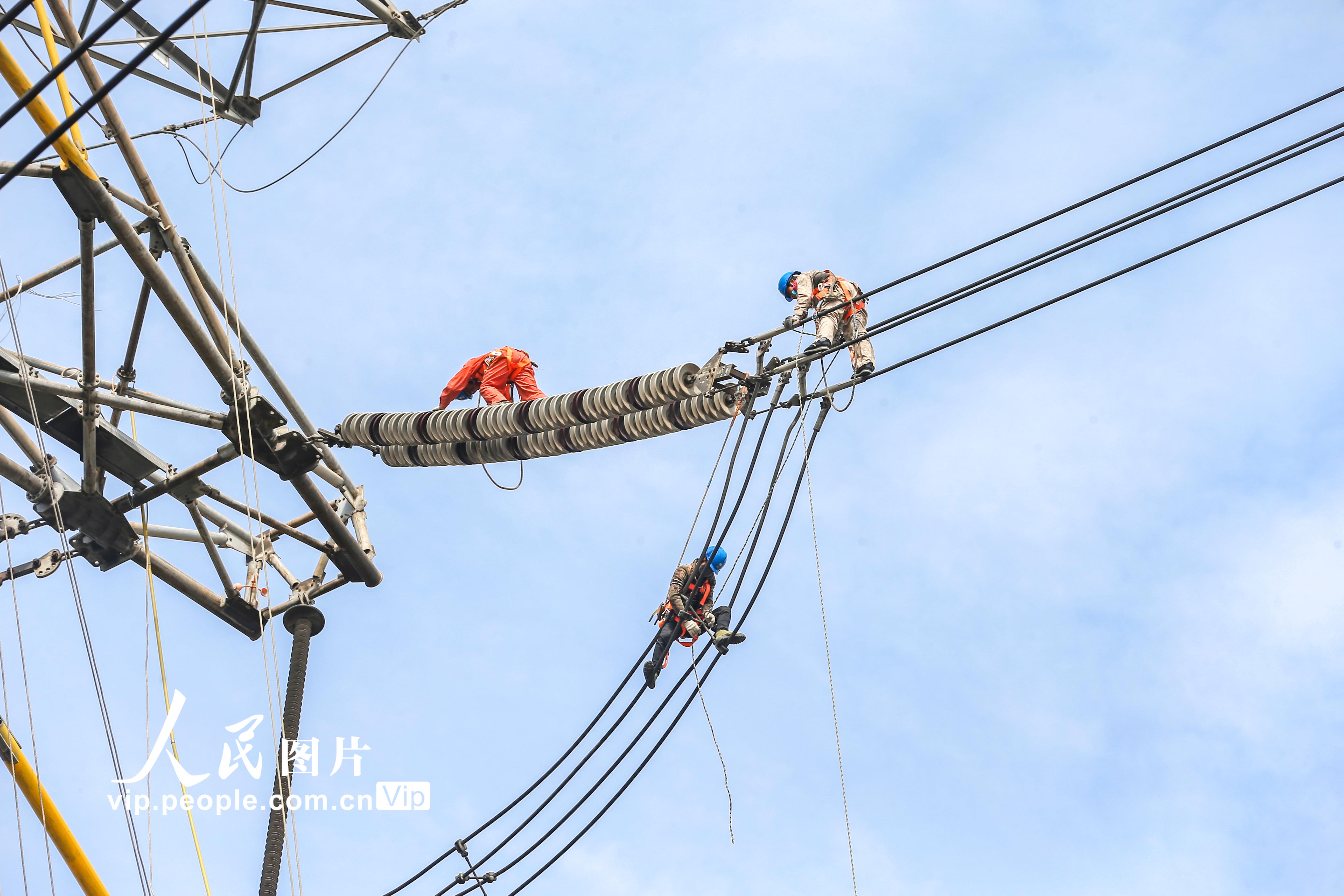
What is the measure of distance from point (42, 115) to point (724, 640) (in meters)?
6.84

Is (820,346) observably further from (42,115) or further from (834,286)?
(42,115)

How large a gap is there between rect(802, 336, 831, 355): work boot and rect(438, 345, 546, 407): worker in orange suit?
397 cm

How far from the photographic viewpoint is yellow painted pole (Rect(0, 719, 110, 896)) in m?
10.1

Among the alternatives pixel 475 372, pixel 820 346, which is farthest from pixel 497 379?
pixel 820 346

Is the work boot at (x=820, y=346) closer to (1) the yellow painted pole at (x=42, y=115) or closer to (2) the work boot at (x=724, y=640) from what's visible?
(2) the work boot at (x=724, y=640)

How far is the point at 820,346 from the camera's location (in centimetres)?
1125

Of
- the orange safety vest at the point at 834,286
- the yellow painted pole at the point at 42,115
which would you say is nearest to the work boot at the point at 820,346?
the orange safety vest at the point at 834,286

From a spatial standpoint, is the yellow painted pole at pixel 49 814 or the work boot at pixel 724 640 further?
the work boot at pixel 724 640

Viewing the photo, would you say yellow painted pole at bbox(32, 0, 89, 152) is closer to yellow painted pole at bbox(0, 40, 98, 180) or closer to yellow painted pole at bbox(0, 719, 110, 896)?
yellow painted pole at bbox(0, 40, 98, 180)

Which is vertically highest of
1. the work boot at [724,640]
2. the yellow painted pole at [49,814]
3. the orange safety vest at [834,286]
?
the orange safety vest at [834,286]

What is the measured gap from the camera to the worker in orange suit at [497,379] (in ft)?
48.2

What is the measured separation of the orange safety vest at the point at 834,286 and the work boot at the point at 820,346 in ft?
3.33

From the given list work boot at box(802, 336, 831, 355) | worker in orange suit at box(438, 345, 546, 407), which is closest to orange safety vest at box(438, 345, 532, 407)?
worker in orange suit at box(438, 345, 546, 407)

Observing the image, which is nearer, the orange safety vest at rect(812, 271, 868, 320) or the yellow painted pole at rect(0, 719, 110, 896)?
the yellow painted pole at rect(0, 719, 110, 896)
